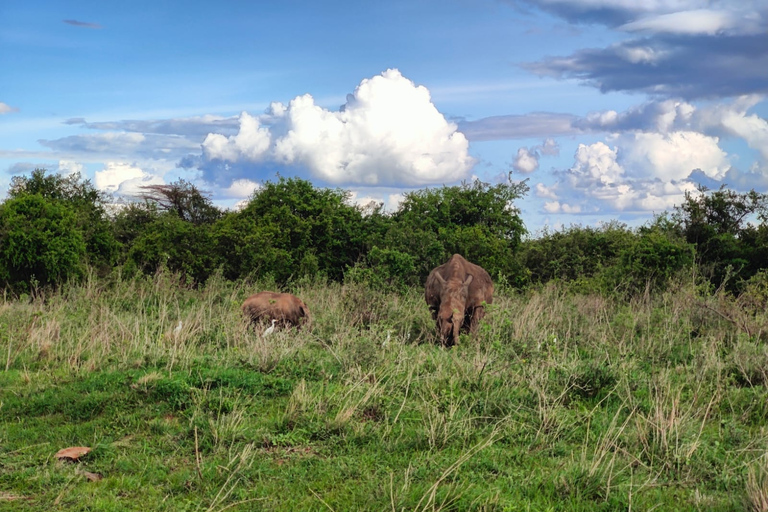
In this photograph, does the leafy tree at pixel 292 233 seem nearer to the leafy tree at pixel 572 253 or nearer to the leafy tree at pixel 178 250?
the leafy tree at pixel 178 250

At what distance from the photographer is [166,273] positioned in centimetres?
1875

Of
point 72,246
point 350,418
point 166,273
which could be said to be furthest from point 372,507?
point 72,246

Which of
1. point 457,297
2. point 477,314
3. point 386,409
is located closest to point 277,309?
point 457,297

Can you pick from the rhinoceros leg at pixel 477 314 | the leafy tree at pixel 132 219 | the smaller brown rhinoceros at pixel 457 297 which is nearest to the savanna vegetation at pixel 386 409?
the smaller brown rhinoceros at pixel 457 297

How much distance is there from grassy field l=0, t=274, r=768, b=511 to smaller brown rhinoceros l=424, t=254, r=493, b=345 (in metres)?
1.15

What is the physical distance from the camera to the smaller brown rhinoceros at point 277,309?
43.3ft

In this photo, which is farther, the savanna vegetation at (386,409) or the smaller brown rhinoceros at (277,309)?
the smaller brown rhinoceros at (277,309)

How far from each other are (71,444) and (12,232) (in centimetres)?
1514

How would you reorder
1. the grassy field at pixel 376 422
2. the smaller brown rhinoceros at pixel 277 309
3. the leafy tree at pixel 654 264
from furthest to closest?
the leafy tree at pixel 654 264, the smaller brown rhinoceros at pixel 277 309, the grassy field at pixel 376 422

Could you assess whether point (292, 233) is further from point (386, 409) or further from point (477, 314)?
point (386, 409)

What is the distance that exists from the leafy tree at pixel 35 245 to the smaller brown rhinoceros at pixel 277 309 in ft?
30.0

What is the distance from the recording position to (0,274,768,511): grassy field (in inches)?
222

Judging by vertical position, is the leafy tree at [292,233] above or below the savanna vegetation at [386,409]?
above

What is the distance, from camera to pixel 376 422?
23.8 feet
